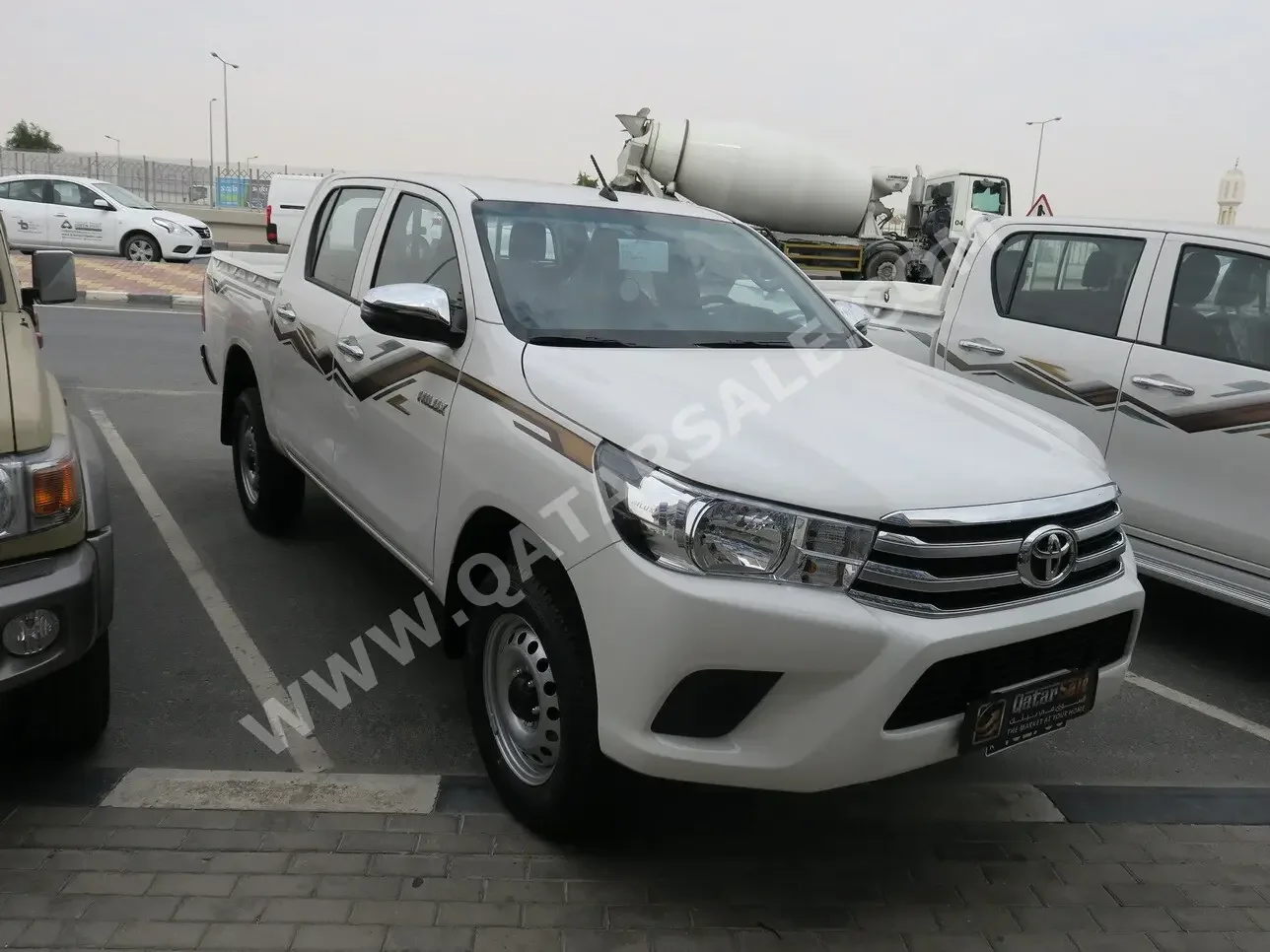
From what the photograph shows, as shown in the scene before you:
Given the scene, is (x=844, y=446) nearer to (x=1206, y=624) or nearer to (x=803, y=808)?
(x=803, y=808)

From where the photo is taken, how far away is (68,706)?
312cm

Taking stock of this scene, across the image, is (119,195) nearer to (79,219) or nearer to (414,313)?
(79,219)

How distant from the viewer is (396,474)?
354 cm

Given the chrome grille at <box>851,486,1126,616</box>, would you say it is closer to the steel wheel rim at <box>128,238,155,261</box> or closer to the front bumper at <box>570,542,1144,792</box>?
the front bumper at <box>570,542,1144,792</box>

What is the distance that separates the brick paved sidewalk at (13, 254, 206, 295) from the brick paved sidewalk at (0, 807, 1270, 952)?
1402cm

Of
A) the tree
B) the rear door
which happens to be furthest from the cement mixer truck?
the tree

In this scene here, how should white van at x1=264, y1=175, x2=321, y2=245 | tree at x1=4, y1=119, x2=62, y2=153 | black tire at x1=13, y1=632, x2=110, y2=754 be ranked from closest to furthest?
black tire at x1=13, y1=632, x2=110, y2=754, white van at x1=264, y1=175, x2=321, y2=245, tree at x1=4, y1=119, x2=62, y2=153

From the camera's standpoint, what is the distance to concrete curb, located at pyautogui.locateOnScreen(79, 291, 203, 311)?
49.1ft

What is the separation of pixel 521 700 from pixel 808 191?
19.4 m

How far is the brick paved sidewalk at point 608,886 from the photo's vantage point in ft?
8.37

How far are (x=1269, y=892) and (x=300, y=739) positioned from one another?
3.01 m

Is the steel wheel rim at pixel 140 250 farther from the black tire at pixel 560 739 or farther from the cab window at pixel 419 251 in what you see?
the black tire at pixel 560 739

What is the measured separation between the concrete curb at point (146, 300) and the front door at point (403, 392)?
1227cm

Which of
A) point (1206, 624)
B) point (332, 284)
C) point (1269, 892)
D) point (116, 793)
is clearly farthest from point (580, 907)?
point (1206, 624)
